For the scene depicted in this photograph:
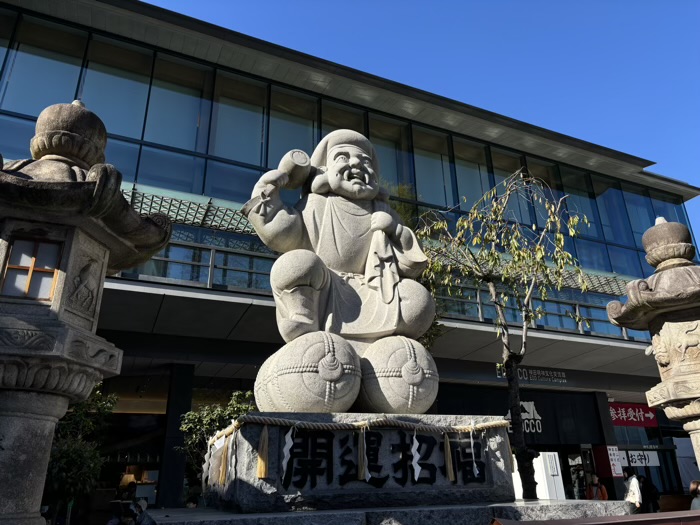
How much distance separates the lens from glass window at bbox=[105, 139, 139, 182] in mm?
11312

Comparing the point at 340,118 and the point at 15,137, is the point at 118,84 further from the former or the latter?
the point at 340,118

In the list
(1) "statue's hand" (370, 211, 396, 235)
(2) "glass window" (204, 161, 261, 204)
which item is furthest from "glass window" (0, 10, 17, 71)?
(1) "statue's hand" (370, 211, 396, 235)

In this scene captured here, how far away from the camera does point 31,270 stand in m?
3.01

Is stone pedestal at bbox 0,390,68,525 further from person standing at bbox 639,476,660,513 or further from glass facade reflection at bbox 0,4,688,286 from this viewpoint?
person standing at bbox 639,476,660,513

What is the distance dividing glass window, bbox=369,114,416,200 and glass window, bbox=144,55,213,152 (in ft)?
15.6

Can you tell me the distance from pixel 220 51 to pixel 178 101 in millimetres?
1701

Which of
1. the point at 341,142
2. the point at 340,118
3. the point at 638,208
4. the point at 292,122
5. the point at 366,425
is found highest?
the point at 340,118

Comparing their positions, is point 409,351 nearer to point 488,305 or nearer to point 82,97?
point 488,305

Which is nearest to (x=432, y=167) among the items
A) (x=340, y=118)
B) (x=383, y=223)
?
(x=340, y=118)

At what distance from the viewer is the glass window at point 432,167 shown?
586 inches

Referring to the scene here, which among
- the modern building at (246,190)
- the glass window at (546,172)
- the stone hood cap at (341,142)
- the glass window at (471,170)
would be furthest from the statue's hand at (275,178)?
the glass window at (546,172)

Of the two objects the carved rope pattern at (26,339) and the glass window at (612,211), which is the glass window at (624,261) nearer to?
the glass window at (612,211)

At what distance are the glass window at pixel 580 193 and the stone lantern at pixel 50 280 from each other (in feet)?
52.4

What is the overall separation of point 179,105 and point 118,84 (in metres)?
1.45
